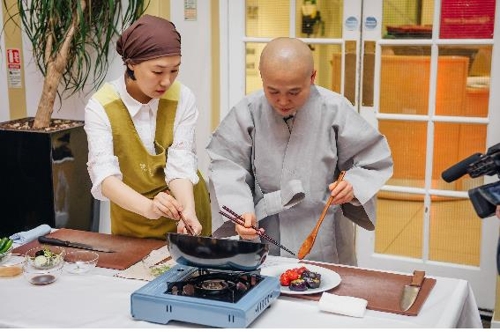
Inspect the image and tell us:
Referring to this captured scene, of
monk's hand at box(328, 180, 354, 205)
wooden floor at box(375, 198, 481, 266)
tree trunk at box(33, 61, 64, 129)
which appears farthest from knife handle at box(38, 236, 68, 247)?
wooden floor at box(375, 198, 481, 266)

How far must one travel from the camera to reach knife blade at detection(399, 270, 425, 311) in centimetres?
169

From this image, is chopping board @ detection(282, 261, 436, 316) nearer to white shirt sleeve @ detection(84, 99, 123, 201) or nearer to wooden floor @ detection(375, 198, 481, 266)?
white shirt sleeve @ detection(84, 99, 123, 201)

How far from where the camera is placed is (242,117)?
2.25 metres

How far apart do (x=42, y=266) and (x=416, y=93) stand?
87.3 inches

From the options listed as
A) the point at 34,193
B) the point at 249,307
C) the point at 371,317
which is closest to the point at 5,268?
the point at 249,307

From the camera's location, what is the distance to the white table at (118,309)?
1.62 meters

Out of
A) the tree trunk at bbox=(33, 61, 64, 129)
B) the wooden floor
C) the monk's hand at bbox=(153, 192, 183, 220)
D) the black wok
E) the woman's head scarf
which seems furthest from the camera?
the tree trunk at bbox=(33, 61, 64, 129)

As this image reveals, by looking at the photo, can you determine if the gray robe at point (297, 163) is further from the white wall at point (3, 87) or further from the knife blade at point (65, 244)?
the white wall at point (3, 87)

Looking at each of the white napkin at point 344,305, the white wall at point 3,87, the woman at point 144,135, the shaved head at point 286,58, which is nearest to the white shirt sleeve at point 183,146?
the woman at point 144,135

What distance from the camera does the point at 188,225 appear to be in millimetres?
2043

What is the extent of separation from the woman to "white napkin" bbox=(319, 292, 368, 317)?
573 mm

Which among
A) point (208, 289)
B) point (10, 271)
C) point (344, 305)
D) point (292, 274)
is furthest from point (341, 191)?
point (10, 271)

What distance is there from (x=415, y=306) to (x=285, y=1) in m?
2.33

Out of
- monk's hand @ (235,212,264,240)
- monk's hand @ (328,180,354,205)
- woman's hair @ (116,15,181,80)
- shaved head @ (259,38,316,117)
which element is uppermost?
woman's hair @ (116,15,181,80)
